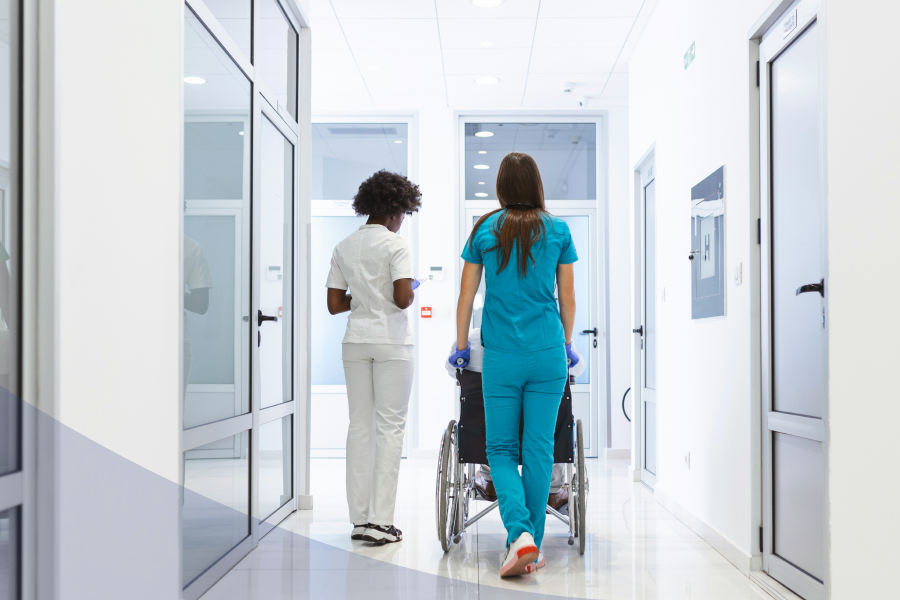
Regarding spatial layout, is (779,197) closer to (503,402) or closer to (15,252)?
(503,402)

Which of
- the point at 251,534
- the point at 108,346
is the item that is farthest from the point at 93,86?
the point at 251,534

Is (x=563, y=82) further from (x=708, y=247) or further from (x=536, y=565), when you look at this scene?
(x=536, y=565)

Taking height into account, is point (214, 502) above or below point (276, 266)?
below

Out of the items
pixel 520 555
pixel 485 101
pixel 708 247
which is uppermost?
pixel 485 101

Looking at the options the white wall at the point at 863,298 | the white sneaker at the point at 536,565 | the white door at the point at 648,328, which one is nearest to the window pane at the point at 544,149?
the white door at the point at 648,328

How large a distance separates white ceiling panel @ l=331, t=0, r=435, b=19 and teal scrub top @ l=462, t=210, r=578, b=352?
1886mm

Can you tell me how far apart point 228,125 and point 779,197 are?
194 centimetres

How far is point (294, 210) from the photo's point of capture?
3.71 m

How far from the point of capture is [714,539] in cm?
304

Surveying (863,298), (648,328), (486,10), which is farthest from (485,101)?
(863,298)

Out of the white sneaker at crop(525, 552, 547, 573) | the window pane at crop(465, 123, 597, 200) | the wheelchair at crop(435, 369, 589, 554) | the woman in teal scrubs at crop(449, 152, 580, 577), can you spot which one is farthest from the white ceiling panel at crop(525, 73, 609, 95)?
the white sneaker at crop(525, 552, 547, 573)

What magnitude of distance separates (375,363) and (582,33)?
2521 millimetres

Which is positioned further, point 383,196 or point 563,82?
point 563,82

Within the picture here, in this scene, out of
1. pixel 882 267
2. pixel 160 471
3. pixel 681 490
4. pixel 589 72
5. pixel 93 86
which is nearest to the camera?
pixel 882 267
